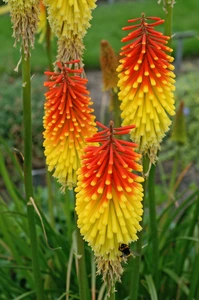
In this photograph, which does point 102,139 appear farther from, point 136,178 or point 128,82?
point 128,82

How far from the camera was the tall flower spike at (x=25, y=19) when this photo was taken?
95.7 inches

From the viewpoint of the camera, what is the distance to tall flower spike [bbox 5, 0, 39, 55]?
2.43m

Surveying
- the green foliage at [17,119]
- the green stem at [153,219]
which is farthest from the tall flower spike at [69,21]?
the green foliage at [17,119]

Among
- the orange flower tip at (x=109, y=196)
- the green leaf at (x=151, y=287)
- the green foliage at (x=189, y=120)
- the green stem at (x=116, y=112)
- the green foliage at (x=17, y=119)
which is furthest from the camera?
the green foliage at (x=17, y=119)

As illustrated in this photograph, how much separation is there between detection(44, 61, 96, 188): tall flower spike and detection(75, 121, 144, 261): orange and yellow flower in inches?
13.1

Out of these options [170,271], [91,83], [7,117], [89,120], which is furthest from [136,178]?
[91,83]

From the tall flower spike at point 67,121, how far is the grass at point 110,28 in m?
8.13

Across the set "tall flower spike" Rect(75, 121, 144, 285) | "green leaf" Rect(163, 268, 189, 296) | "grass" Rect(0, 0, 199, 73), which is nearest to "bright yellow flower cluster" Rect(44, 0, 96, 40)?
"tall flower spike" Rect(75, 121, 144, 285)

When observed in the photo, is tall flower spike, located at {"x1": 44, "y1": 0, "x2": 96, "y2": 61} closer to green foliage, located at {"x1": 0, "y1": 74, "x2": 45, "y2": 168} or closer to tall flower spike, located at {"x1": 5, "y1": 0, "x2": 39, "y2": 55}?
tall flower spike, located at {"x1": 5, "y1": 0, "x2": 39, "y2": 55}

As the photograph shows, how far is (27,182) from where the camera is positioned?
2770 mm

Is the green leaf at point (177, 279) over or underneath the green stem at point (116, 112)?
underneath

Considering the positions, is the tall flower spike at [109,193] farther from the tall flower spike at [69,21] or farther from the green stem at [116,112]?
the green stem at [116,112]

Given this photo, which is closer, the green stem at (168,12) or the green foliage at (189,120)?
the green stem at (168,12)

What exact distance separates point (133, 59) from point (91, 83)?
921 cm
